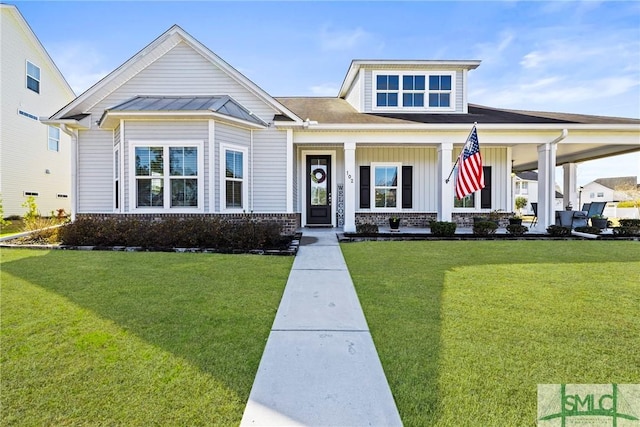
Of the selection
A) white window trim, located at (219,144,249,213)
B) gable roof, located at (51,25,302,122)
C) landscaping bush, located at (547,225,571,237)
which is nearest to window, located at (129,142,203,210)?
white window trim, located at (219,144,249,213)

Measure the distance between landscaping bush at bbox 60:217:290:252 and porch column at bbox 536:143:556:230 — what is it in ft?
28.7

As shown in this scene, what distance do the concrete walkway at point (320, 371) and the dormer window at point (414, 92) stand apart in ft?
31.9

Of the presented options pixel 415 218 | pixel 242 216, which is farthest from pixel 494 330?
pixel 415 218

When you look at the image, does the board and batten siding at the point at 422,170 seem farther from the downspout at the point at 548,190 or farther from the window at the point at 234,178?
the window at the point at 234,178

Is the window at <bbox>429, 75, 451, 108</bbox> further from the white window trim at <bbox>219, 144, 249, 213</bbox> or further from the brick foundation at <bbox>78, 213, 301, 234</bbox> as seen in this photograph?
the white window trim at <bbox>219, 144, 249, 213</bbox>

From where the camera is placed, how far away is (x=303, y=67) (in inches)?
645

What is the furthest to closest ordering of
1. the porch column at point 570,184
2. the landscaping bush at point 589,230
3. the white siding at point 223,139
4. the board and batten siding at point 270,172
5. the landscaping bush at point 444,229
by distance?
the porch column at point 570,184 → the board and batten siding at point 270,172 → the landscaping bush at point 589,230 → the landscaping bush at point 444,229 → the white siding at point 223,139

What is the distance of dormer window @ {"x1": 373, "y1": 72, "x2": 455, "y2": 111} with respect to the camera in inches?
484

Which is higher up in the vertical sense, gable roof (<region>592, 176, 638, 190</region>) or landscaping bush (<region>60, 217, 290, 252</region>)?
gable roof (<region>592, 176, 638, 190</region>)

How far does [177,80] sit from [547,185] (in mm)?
12345

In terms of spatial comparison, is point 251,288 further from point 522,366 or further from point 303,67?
A: point 303,67

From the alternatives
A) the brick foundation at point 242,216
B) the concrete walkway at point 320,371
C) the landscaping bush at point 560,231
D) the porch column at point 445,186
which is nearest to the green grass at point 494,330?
the concrete walkway at point 320,371

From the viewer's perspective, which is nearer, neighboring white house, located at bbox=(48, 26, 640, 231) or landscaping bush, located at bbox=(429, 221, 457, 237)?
neighboring white house, located at bbox=(48, 26, 640, 231)

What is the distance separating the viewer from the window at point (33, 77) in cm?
1594
